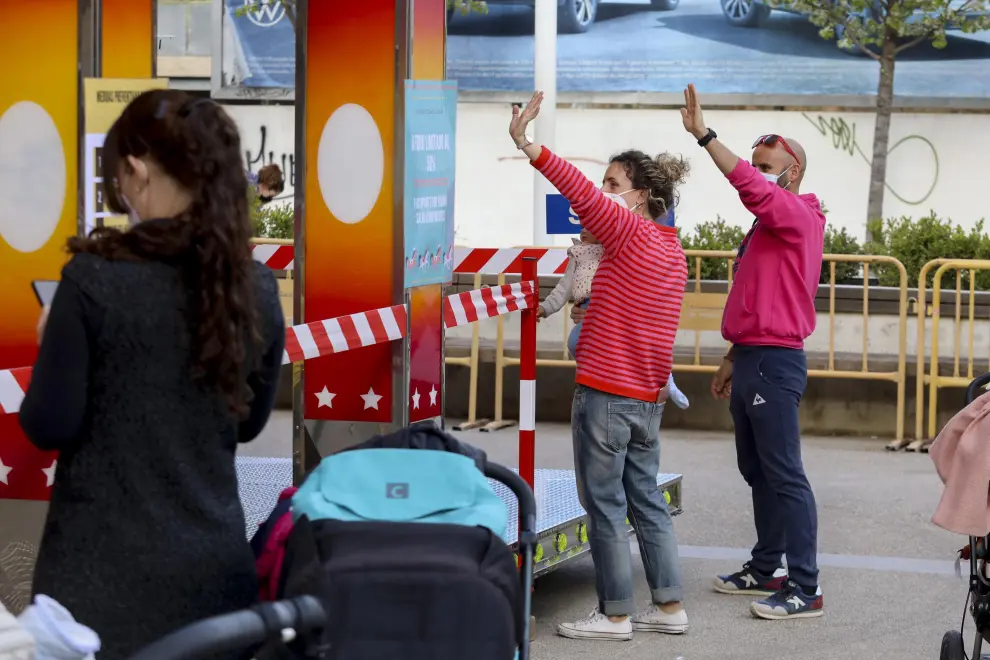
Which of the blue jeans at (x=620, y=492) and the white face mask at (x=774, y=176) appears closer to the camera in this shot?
the blue jeans at (x=620, y=492)

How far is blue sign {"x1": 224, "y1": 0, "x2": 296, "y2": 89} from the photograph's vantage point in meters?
22.7

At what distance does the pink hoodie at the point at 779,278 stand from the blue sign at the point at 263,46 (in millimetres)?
17025

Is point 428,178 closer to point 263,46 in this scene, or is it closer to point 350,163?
point 350,163

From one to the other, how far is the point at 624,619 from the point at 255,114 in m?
17.1

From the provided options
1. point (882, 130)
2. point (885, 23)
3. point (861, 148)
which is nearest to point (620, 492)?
point (885, 23)

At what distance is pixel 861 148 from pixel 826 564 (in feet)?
44.7

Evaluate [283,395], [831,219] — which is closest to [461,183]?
[831,219]

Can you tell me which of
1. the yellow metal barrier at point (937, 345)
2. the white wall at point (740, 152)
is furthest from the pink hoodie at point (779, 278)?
the white wall at point (740, 152)

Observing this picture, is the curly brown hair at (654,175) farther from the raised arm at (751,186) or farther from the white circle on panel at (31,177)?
the white circle on panel at (31,177)

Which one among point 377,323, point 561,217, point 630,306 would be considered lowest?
point 377,323

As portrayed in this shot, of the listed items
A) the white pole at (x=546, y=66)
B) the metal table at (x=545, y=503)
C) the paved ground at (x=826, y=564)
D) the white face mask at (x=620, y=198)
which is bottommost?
the paved ground at (x=826, y=564)

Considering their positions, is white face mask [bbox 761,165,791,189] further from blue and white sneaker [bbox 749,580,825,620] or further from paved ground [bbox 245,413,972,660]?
paved ground [bbox 245,413,972,660]

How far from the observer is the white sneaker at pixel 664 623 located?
618cm

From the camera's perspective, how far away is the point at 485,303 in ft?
21.1
